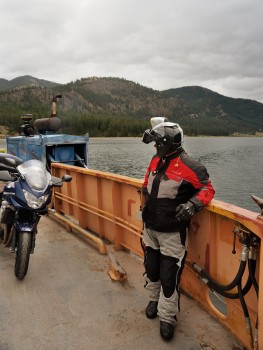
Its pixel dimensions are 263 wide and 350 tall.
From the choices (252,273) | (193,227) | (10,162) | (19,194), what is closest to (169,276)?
(193,227)

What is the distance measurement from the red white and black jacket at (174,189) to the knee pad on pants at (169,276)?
26 cm

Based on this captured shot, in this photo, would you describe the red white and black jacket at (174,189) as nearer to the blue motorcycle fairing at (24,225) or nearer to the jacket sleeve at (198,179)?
the jacket sleeve at (198,179)

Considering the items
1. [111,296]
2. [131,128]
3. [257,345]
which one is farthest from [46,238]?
[131,128]

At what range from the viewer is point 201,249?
2928 mm

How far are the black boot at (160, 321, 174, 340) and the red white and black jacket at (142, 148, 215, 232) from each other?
0.75m

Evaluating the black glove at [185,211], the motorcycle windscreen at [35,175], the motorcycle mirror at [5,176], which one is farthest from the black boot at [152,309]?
the motorcycle mirror at [5,176]

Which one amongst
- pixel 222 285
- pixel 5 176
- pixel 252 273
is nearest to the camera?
pixel 252 273

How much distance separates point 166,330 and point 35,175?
6.55 feet

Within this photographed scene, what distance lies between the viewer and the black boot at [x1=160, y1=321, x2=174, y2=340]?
8.38ft

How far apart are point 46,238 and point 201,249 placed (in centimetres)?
275

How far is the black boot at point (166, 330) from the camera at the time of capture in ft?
8.38

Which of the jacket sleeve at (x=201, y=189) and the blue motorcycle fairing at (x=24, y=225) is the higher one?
the jacket sleeve at (x=201, y=189)

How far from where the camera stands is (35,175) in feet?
11.3

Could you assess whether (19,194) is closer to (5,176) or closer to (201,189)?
(5,176)
